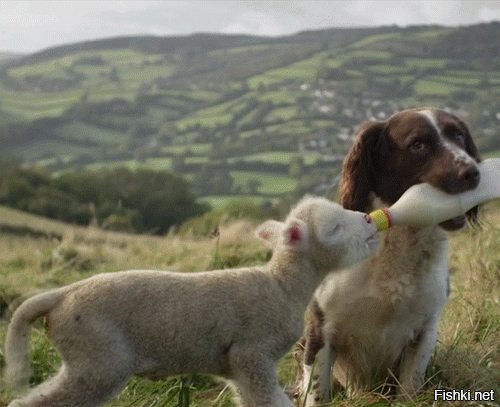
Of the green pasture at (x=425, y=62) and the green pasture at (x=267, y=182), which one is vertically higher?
the green pasture at (x=425, y=62)

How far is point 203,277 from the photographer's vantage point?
360 centimetres

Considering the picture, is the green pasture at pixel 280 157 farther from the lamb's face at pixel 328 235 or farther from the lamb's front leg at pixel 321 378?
the lamb's face at pixel 328 235

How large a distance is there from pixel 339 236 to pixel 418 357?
57.3 inches

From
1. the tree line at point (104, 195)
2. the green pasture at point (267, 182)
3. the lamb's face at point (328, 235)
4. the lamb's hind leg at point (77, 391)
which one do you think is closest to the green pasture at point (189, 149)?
the green pasture at point (267, 182)

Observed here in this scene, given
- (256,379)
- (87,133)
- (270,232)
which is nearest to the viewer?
(256,379)

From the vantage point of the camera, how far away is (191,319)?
3.42 metres

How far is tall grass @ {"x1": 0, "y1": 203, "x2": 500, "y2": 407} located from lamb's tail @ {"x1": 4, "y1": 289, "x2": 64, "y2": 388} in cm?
72

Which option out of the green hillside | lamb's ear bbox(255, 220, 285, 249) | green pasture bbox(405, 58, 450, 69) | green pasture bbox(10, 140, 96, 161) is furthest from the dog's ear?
green pasture bbox(10, 140, 96, 161)

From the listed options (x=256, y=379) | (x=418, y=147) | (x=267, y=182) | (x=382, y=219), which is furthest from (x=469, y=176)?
(x=267, y=182)

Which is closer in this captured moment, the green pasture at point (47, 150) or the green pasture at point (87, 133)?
the green pasture at point (47, 150)

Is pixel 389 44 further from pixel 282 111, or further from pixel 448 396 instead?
pixel 448 396

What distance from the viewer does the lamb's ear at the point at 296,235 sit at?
3678 mm

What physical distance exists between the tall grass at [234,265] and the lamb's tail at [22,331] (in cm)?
72

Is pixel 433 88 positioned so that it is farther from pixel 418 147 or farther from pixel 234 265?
pixel 418 147
